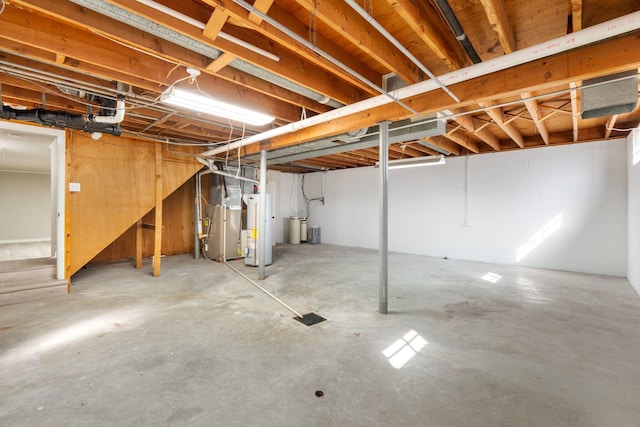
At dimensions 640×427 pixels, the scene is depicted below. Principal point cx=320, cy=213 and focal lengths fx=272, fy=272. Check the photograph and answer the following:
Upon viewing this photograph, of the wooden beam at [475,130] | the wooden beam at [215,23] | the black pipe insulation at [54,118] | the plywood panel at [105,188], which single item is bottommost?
the plywood panel at [105,188]

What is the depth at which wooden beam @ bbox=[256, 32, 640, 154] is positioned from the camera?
1783mm

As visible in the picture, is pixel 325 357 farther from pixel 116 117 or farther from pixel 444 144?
pixel 444 144

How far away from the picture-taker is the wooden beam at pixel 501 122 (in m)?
3.23

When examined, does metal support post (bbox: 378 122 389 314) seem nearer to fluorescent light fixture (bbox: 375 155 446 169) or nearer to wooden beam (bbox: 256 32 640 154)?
wooden beam (bbox: 256 32 640 154)

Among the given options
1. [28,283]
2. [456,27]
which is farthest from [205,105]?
[28,283]

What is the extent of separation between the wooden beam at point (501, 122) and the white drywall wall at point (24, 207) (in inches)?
441

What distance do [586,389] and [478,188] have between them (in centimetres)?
470

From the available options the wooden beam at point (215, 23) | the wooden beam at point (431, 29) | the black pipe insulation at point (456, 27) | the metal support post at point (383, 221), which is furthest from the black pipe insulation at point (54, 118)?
the black pipe insulation at point (456, 27)

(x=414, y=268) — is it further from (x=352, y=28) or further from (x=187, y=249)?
(x=187, y=249)

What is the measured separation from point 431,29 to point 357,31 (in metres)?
0.51

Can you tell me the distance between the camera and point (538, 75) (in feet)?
6.76

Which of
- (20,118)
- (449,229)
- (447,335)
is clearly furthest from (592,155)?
(20,118)

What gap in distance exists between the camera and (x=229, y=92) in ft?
9.62

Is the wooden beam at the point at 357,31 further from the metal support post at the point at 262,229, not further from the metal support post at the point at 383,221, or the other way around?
the metal support post at the point at 262,229
